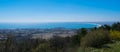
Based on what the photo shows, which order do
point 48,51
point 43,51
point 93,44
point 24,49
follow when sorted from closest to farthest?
point 93,44
point 48,51
point 43,51
point 24,49

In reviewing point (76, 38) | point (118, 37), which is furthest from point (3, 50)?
point (118, 37)

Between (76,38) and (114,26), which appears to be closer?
(76,38)

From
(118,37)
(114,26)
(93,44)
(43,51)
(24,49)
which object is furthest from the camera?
(114,26)

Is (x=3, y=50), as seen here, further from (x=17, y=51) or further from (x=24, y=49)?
(x=24, y=49)

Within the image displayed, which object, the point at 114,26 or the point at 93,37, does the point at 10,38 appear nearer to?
the point at 93,37

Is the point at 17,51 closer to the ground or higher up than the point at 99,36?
closer to the ground

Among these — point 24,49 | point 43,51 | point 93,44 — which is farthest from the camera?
point 24,49

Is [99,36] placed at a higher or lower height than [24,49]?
higher

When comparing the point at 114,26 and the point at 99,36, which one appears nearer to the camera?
the point at 99,36

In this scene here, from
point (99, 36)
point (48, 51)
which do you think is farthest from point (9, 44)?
point (99, 36)

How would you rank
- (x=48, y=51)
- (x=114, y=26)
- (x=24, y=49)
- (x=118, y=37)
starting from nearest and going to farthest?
(x=48, y=51) < (x=118, y=37) < (x=24, y=49) < (x=114, y=26)
